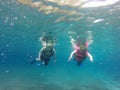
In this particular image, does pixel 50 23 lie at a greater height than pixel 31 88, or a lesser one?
greater

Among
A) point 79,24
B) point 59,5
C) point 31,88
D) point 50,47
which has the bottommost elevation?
point 31,88

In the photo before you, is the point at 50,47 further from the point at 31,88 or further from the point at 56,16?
the point at 31,88

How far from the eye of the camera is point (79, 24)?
2414 cm

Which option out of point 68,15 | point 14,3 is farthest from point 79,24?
point 14,3

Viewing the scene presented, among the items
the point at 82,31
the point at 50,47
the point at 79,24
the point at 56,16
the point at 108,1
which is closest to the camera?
the point at 50,47

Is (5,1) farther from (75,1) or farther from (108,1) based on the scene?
(108,1)

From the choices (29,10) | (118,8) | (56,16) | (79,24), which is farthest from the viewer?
(79,24)

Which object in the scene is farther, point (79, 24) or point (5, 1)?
point (79, 24)

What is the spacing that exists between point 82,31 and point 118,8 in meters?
11.0

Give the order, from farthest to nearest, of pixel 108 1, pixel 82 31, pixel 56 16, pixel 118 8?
pixel 82 31, pixel 56 16, pixel 118 8, pixel 108 1

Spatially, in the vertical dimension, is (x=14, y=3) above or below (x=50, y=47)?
above

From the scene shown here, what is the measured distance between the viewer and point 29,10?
19734mm

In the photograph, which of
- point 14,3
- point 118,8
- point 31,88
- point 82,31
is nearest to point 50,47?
point 14,3

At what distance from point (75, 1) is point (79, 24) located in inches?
308
